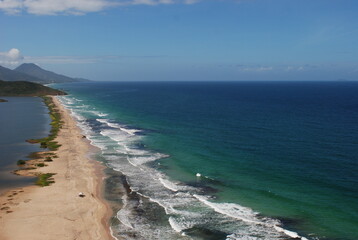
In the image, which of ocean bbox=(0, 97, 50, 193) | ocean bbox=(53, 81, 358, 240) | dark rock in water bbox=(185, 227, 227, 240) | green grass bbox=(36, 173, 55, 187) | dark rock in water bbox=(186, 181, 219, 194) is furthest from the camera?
ocean bbox=(0, 97, 50, 193)

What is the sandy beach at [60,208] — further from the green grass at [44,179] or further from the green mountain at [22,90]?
the green mountain at [22,90]

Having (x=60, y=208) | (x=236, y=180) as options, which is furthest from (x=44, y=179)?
(x=236, y=180)

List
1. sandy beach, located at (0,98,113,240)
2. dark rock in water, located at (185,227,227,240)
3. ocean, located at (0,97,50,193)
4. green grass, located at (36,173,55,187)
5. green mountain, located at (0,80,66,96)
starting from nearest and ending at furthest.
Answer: dark rock in water, located at (185,227,227,240) → sandy beach, located at (0,98,113,240) → green grass, located at (36,173,55,187) → ocean, located at (0,97,50,193) → green mountain, located at (0,80,66,96)

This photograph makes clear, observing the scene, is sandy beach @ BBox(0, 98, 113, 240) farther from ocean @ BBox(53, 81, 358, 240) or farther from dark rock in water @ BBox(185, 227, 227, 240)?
dark rock in water @ BBox(185, 227, 227, 240)

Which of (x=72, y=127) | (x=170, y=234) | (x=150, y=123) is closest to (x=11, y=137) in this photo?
(x=72, y=127)

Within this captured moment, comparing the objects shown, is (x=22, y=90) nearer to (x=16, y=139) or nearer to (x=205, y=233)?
(x=16, y=139)

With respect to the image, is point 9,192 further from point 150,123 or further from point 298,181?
point 150,123

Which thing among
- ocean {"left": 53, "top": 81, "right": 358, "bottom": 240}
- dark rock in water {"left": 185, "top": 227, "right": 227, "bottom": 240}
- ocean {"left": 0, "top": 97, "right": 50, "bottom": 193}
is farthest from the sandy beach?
dark rock in water {"left": 185, "top": 227, "right": 227, "bottom": 240}
